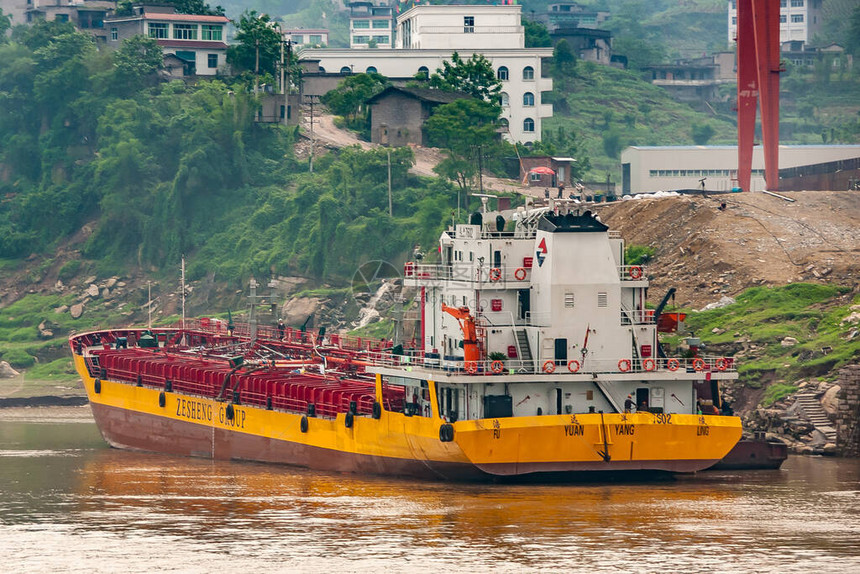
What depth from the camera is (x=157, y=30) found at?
132 metres

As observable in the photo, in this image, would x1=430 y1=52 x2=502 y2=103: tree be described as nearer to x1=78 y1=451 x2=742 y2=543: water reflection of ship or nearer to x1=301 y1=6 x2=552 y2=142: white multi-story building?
x1=301 y1=6 x2=552 y2=142: white multi-story building

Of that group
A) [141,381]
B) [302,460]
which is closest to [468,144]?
[141,381]

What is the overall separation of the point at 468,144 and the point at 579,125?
47574 millimetres

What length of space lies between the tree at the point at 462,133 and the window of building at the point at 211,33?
23.0 metres

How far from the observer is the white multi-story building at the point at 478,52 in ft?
435

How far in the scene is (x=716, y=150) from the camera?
4628 inches

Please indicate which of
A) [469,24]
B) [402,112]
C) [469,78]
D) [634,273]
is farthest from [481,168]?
[634,273]

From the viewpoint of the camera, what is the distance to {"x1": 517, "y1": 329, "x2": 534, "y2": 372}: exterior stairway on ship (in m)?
53.1

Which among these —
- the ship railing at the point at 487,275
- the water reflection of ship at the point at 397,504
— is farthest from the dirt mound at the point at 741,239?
the water reflection of ship at the point at 397,504

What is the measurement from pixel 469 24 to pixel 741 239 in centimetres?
5680

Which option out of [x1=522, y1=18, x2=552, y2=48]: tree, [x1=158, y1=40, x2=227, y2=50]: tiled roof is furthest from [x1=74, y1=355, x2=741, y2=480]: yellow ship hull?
[x1=522, y1=18, x2=552, y2=48]: tree

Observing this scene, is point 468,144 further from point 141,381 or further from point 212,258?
point 141,381

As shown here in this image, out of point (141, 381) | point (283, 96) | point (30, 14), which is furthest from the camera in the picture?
point (30, 14)

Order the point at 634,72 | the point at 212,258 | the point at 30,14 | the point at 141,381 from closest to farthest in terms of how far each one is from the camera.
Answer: the point at 141,381 < the point at 212,258 < the point at 30,14 < the point at 634,72
